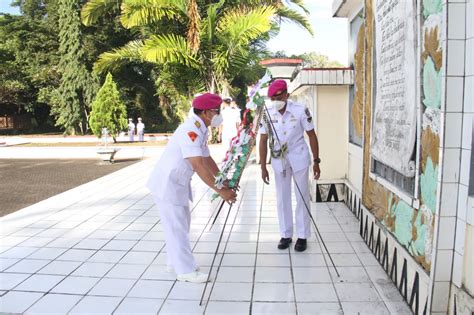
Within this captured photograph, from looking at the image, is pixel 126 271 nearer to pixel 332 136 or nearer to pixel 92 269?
pixel 92 269

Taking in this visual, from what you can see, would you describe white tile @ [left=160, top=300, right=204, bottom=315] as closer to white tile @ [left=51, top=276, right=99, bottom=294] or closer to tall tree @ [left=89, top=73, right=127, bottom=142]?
white tile @ [left=51, top=276, right=99, bottom=294]

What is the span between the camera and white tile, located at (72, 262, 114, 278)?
12.8 feet

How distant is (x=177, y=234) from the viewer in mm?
3613

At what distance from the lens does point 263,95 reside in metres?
3.56

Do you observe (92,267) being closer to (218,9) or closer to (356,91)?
(356,91)

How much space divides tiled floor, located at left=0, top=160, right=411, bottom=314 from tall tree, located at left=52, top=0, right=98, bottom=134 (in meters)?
18.6

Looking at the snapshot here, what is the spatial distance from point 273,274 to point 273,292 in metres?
0.37

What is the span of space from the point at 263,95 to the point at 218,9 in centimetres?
1126

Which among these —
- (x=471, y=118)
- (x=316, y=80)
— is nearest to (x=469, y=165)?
(x=471, y=118)

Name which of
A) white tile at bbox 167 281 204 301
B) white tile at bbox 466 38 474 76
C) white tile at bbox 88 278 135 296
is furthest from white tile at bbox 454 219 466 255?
white tile at bbox 88 278 135 296

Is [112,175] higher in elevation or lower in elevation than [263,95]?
lower

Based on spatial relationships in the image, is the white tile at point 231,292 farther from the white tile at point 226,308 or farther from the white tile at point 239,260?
the white tile at point 239,260

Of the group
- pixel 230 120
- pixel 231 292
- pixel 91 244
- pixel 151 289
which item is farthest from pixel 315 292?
pixel 230 120

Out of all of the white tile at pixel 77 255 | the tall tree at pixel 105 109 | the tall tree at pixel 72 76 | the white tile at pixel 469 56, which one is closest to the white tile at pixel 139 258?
the white tile at pixel 77 255
